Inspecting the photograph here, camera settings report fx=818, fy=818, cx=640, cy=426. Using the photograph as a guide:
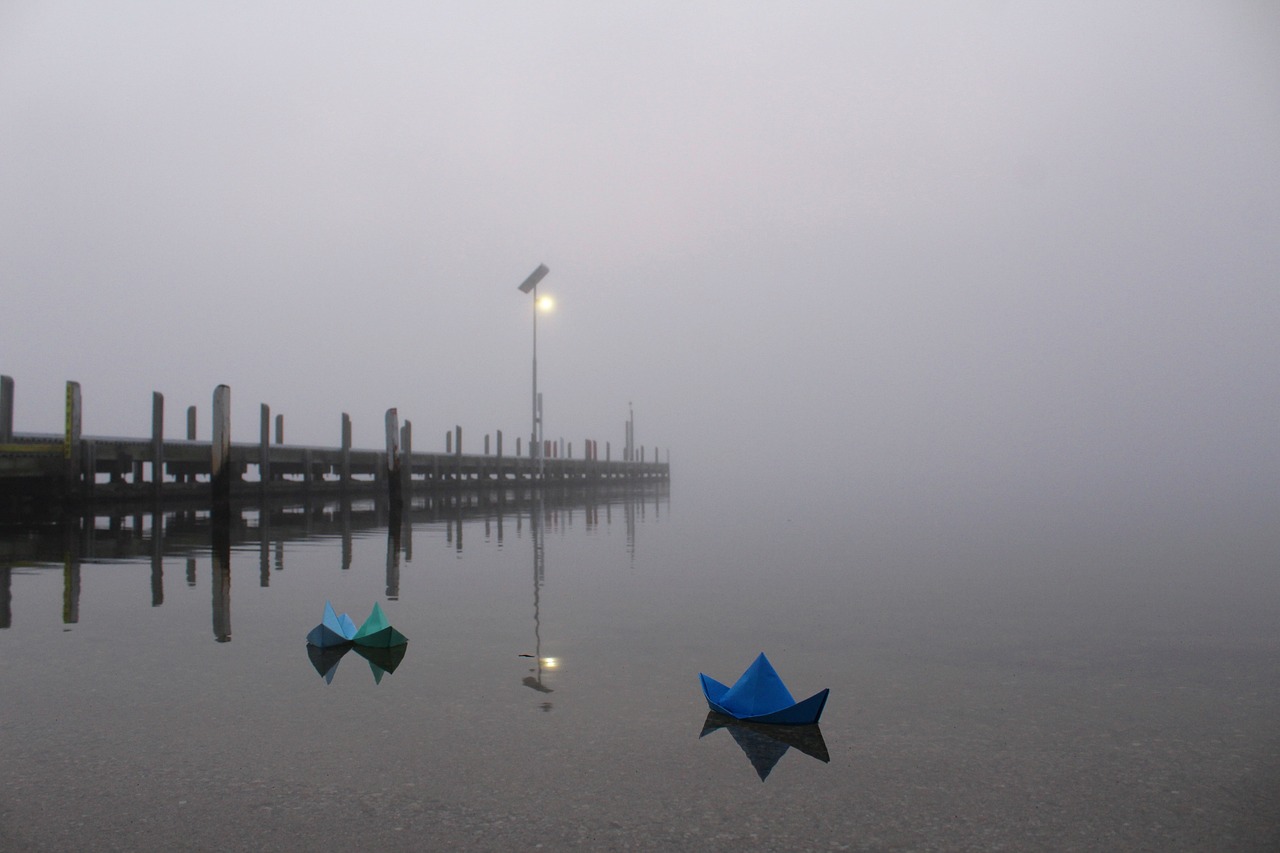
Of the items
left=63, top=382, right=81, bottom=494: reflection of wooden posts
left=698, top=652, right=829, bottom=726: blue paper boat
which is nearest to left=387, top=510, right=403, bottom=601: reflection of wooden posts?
left=698, top=652, right=829, bottom=726: blue paper boat

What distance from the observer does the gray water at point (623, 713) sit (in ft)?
11.4

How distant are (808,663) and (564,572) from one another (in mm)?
5799

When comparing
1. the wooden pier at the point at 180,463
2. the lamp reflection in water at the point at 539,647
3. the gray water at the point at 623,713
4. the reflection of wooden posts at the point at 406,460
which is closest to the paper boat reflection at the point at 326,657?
the gray water at the point at 623,713

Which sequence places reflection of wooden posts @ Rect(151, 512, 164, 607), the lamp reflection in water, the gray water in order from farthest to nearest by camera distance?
reflection of wooden posts @ Rect(151, 512, 164, 607) < the lamp reflection in water < the gray water

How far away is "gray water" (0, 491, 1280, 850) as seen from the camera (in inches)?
137

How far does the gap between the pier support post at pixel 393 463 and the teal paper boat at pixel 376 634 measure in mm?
18049

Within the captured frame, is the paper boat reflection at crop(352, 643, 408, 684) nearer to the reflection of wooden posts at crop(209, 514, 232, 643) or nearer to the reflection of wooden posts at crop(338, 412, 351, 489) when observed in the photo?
the reflection of wooden posts at crop(209, 514, 232, 643)

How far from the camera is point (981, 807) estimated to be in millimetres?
3662

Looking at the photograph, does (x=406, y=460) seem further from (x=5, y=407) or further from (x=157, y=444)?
(x=5, y=407)

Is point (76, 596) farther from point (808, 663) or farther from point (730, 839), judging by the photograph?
point (730, 839)

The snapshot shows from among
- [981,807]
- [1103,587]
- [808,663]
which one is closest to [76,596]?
[808,663]

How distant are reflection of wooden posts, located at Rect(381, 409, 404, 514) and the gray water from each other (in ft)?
46.5

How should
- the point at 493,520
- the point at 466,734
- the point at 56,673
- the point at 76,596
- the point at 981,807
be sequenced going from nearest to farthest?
the point at 981,807 → the point at 466,734 → the point at 56,673 → the point at 76,596 → the point at 493,520

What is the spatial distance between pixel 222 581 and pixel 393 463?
17.4 metres
